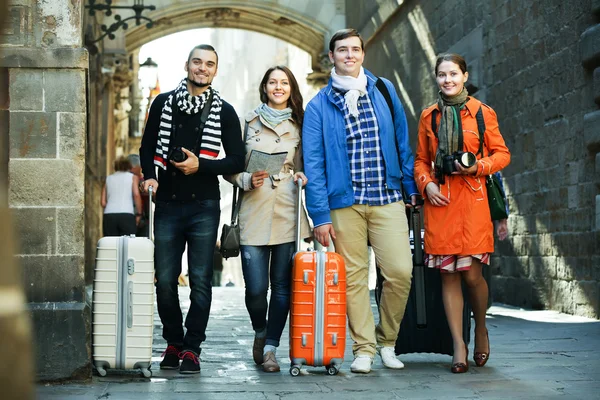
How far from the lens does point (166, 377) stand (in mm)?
5520

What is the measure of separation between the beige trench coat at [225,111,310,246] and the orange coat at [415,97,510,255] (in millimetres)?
716

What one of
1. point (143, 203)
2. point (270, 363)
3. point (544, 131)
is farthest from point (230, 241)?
point (143, 203)

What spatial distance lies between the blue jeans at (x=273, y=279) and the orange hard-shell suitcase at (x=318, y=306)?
32 cm

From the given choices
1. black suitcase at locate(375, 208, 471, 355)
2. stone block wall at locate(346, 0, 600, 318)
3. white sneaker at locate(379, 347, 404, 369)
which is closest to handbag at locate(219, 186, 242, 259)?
black suitcase at locate(375, 208, 471, 355)

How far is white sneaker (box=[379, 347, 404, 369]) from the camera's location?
19.3ft

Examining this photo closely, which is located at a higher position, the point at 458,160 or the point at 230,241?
the point at 458,160

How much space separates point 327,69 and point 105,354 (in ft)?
60.3

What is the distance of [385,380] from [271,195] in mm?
1223

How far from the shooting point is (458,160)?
5.64 metres

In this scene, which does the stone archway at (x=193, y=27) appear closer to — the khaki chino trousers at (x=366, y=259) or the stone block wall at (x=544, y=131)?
the stone block wall at (x=544, y=131)

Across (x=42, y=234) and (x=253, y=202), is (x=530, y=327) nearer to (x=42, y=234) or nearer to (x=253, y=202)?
(x=253, y=202)

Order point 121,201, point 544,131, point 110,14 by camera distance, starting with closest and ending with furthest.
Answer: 1. point 544,131
2. point 121,201
3. point 110,14

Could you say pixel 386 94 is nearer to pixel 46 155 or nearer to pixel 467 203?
pixel 467 203

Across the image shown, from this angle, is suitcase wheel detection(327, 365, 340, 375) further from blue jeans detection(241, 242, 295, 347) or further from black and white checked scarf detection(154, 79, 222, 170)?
black and white checked scarf detection(154, 79, 222, 170)
